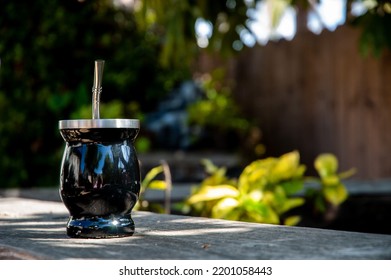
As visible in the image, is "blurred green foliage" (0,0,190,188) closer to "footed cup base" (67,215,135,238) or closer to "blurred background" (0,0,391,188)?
"blurred background" (0,0,391,188)

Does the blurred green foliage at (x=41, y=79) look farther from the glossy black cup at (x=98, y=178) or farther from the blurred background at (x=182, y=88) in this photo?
the glossy black cup at (x=98, y=178)

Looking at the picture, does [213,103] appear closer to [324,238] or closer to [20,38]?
[20,38]

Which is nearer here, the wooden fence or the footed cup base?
the footed cup base

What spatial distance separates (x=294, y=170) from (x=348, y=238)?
1406 mm

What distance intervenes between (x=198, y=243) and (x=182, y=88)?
6696mm

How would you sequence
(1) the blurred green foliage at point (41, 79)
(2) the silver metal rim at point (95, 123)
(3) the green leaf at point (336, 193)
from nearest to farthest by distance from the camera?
(2) the silver metal rim at point (95, 123)
(3) the green leaf at point (336, 193)
(1) the blurred green foliage at point (41, 79)

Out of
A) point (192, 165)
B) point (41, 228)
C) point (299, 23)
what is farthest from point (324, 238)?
point (299, 23)

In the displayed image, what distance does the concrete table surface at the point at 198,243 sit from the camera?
135 cm

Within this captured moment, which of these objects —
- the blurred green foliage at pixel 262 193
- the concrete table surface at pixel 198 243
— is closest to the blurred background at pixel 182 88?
the blurred green foliage at pixel 262 193

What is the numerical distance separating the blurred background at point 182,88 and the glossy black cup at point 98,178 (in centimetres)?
319

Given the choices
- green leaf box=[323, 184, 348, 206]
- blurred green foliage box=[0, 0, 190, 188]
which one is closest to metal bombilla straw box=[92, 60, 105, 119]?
green leaf box=[323, 184, 348, 206]

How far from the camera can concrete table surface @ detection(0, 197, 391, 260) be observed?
4.43 feet

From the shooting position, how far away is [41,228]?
191 cm

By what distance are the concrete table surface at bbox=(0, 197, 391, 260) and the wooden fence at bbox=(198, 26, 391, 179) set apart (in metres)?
4.85
